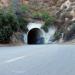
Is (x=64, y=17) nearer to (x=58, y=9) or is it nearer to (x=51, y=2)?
(x=58, y=9)

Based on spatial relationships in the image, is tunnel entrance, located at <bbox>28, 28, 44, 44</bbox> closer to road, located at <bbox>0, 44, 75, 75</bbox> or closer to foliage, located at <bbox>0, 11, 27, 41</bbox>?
foliage, located at <bbox>0, 11, 27, 41</bbox>

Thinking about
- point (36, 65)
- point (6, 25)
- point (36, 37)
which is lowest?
point (36, 37)

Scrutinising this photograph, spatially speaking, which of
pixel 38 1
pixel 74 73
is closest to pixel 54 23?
pixel 38 1

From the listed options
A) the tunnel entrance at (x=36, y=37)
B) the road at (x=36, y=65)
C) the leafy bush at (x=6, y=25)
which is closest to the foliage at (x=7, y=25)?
the leafy bush at (x=6, y=25)

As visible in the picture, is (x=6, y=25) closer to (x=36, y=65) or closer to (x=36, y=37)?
(x=36, y=37)

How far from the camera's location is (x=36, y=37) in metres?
52.2

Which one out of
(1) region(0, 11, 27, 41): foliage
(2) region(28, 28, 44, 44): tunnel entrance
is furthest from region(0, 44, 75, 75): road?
(2) region(28, 28, 44, 44): tunnel entrance

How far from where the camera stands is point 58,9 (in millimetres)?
52531

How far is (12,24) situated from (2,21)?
119cm

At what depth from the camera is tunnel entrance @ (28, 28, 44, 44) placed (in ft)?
162

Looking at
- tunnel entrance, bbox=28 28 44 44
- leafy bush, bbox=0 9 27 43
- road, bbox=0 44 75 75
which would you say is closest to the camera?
road, bbox=0 44 75 75

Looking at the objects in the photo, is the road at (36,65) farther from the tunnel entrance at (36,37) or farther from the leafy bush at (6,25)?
the tunnel entrance at (36,37)

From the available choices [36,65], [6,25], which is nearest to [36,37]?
[6,25]

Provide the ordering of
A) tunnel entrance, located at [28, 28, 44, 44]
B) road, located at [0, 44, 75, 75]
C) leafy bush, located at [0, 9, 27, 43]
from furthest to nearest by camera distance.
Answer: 1. tunnel entrance, located at [28, 28, 44, 44]
2. leafy bush, located at [0, 9, 27, 43]
3. road, located at [0, 44, 75, 75]
